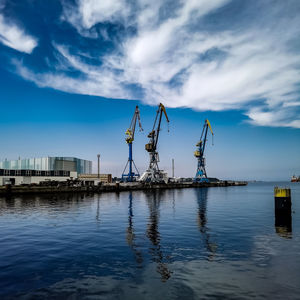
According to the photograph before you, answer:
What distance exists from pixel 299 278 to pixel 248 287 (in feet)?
9.75

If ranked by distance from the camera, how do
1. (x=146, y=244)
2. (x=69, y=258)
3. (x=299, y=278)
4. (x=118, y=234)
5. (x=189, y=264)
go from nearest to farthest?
(x=299, y=278) < (x=189, y=264) < (x=69, y=258) < (x=146, y=244) < (x=118, y=234)

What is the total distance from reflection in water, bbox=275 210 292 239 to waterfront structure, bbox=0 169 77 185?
262ft

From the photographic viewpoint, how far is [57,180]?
322 ft

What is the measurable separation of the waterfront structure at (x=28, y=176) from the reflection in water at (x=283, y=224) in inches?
3143

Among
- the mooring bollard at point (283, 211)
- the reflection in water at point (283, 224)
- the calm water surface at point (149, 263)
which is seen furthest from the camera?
the mooring bollard at point (283, 211)

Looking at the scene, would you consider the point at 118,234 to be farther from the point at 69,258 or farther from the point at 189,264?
the point at 189,264

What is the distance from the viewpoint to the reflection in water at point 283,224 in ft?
71.1

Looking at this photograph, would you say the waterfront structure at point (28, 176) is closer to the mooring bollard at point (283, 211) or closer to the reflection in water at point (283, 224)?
the mooring bollard at point (283, 211)

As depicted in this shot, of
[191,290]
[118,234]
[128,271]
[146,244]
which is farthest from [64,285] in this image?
[118,234]

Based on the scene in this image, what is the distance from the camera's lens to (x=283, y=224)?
2545 centimetres

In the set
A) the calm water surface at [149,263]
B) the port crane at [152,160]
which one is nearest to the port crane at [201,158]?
the port crane at [152,160]

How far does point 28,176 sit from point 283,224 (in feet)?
290

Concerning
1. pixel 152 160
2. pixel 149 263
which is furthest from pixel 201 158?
pixel 149 263

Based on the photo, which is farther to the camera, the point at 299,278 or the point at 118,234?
the point at 118,234
